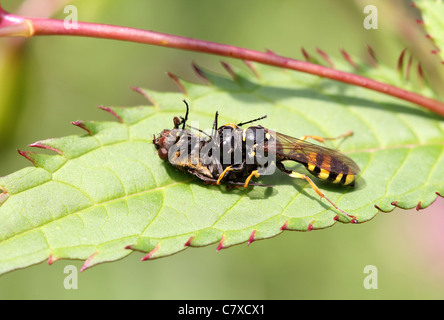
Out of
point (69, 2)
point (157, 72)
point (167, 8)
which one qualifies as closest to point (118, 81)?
point (157, 72)

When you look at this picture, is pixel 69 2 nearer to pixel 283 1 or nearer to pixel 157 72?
pixel 157 72

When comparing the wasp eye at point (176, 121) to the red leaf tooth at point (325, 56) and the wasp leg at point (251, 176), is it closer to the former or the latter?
the wasp leg at point (251, 176)

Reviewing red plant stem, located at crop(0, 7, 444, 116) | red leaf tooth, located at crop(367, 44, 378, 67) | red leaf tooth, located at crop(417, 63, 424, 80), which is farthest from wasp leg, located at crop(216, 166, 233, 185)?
red leaf tooth, located at crop(417, 63, 424, 80)

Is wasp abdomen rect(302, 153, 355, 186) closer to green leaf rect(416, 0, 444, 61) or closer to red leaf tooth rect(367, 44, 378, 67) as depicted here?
red leaf tooth rect(367, 44, 378, 67)

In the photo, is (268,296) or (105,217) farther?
(268,296)
